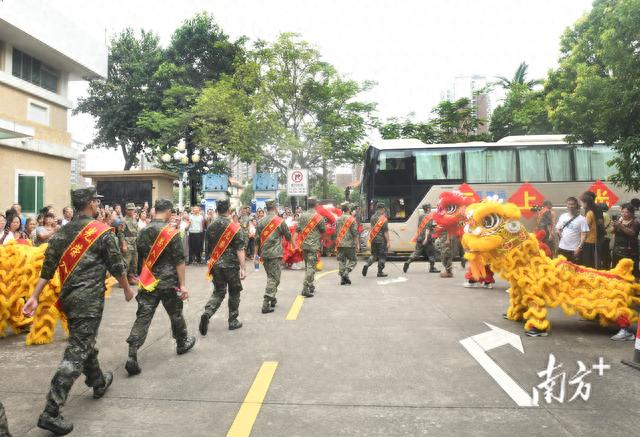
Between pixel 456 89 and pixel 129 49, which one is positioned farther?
pixel 456 89

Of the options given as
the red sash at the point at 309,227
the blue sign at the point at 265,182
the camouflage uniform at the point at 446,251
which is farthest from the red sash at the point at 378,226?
the blue sign at the point at 265,182

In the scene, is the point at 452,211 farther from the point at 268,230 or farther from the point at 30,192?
the point at 30,192

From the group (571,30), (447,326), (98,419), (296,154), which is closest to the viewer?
(98,419)

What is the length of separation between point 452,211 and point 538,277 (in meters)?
3.86

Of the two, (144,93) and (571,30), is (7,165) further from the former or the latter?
(571,30)

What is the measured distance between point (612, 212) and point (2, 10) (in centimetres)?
2163

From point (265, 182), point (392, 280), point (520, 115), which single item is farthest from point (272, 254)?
point (520, 115)

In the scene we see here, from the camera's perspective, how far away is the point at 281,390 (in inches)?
163

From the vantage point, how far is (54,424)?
3307 millimetres

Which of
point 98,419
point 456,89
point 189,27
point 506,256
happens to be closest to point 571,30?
point 506,256

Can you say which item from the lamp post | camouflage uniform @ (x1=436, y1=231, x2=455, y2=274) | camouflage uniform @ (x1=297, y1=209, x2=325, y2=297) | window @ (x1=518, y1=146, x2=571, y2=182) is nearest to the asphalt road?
camouflage uniform @ (x1=297, y1=209, x2=325, y2=297)

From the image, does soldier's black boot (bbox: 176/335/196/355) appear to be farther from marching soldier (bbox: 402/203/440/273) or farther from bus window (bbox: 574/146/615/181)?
bus window (bbox: 574/146/615/181)

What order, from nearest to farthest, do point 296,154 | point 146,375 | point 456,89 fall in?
point 146,375 < point 296,154 < point 456,89

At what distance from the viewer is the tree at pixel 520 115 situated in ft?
79.2
